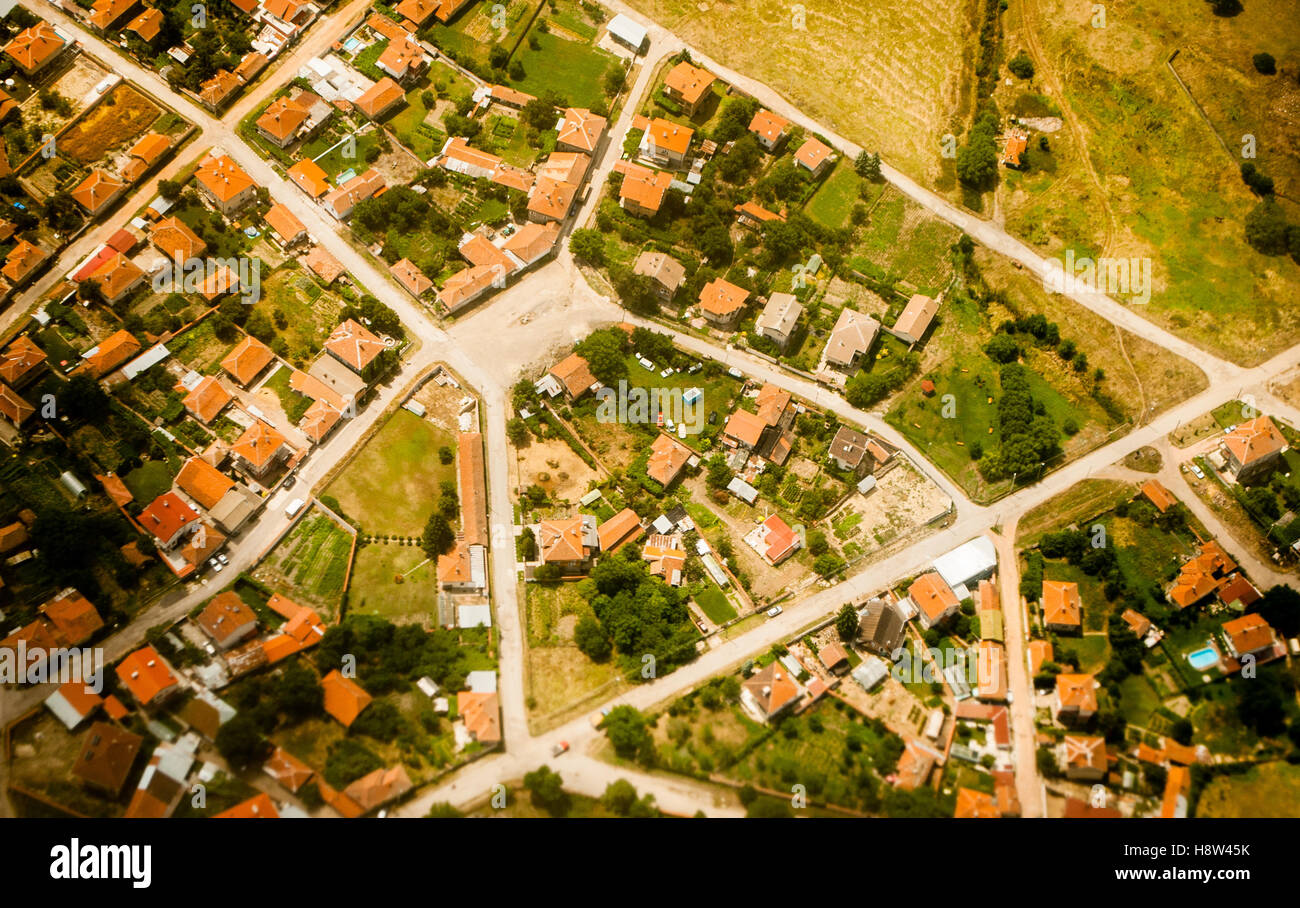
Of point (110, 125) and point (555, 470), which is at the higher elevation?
point (110, 125)

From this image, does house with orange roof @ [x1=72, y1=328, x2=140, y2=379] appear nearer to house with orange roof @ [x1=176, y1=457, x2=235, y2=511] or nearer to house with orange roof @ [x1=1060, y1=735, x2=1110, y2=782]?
house with orange roof @ [x1=176, y1=457, x2=235, y2=511]

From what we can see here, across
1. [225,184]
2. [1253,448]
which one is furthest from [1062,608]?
[225,184]

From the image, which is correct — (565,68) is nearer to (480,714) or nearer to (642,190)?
(642,190)

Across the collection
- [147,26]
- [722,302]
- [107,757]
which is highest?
[147,26]

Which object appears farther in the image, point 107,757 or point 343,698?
point 343,698

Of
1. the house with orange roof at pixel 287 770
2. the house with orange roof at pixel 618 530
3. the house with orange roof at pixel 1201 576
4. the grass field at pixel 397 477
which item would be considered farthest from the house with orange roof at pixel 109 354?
the house with orange roof at pixel 1201 576

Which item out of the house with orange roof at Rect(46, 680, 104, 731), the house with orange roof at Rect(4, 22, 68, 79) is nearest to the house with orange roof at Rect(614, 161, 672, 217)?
the house with orange roof at Rect(4, 22, 68, 79)

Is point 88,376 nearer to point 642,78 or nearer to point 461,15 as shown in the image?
point 461,15

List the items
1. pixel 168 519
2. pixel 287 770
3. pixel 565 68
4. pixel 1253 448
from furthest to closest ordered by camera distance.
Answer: pixel 565 68
pixel 1253 448
pixel 168 519
pixel 287 770
